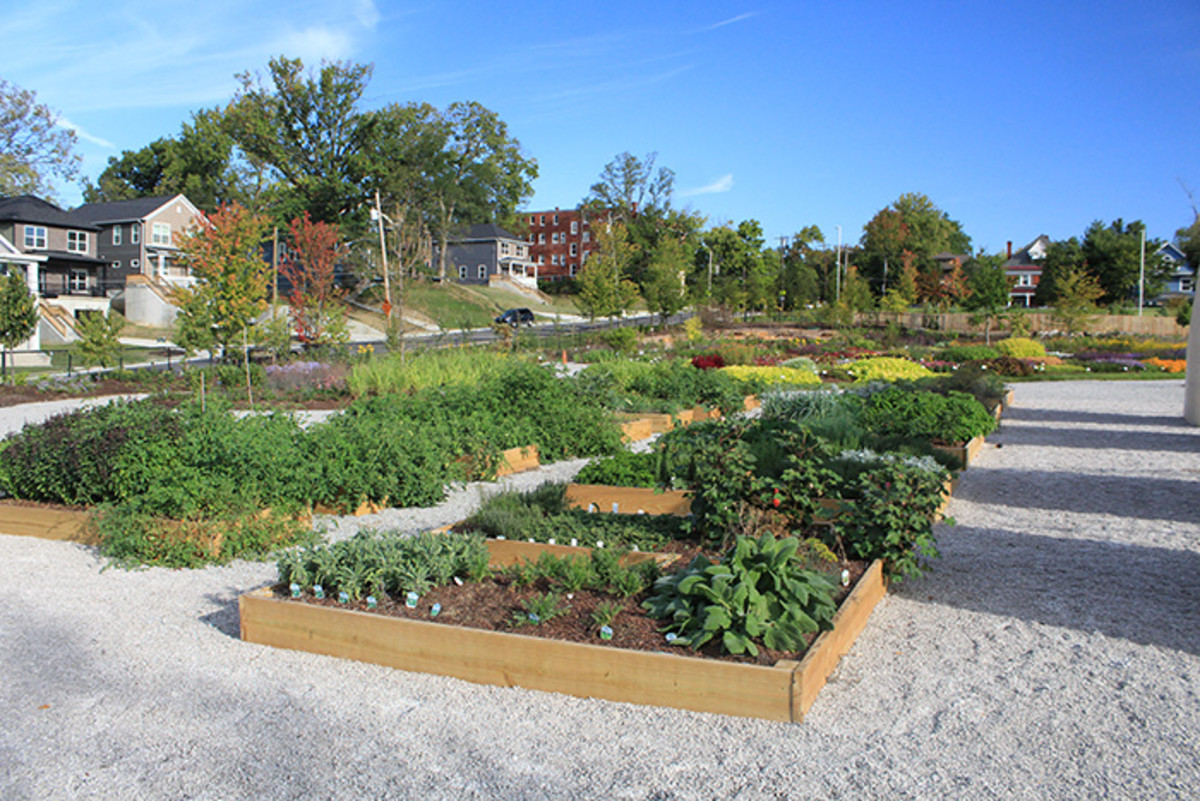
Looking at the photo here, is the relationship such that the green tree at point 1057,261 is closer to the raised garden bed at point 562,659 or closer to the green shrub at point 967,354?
the green shrub at point 967,354

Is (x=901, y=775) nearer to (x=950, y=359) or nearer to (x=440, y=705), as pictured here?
(x=440, y=705)

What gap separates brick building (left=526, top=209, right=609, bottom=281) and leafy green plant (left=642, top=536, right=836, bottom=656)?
3797 inches

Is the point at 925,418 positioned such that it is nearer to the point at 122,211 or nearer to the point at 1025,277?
the point at 122,211

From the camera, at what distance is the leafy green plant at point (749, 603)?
396 cm

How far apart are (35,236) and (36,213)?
128 centimetres

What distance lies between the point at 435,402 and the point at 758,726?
7214 millimetres

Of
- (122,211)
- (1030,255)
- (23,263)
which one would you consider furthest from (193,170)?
(1030,255)

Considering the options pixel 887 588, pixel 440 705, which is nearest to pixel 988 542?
pixel 887 588

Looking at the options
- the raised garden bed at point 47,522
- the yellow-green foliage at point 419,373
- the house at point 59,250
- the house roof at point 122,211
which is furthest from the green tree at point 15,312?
the house roof at point 122,211

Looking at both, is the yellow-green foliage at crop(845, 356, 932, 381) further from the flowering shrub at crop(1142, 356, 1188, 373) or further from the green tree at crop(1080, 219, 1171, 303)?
the green tree at crop(1080, 219, 1171, 303)

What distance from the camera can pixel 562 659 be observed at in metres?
3.96

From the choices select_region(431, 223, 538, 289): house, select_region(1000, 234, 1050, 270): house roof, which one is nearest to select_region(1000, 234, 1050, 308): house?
select_region(1000, 234, 1050, 270): house roof

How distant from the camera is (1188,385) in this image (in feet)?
45.4

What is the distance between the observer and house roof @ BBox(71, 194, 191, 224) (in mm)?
53094
